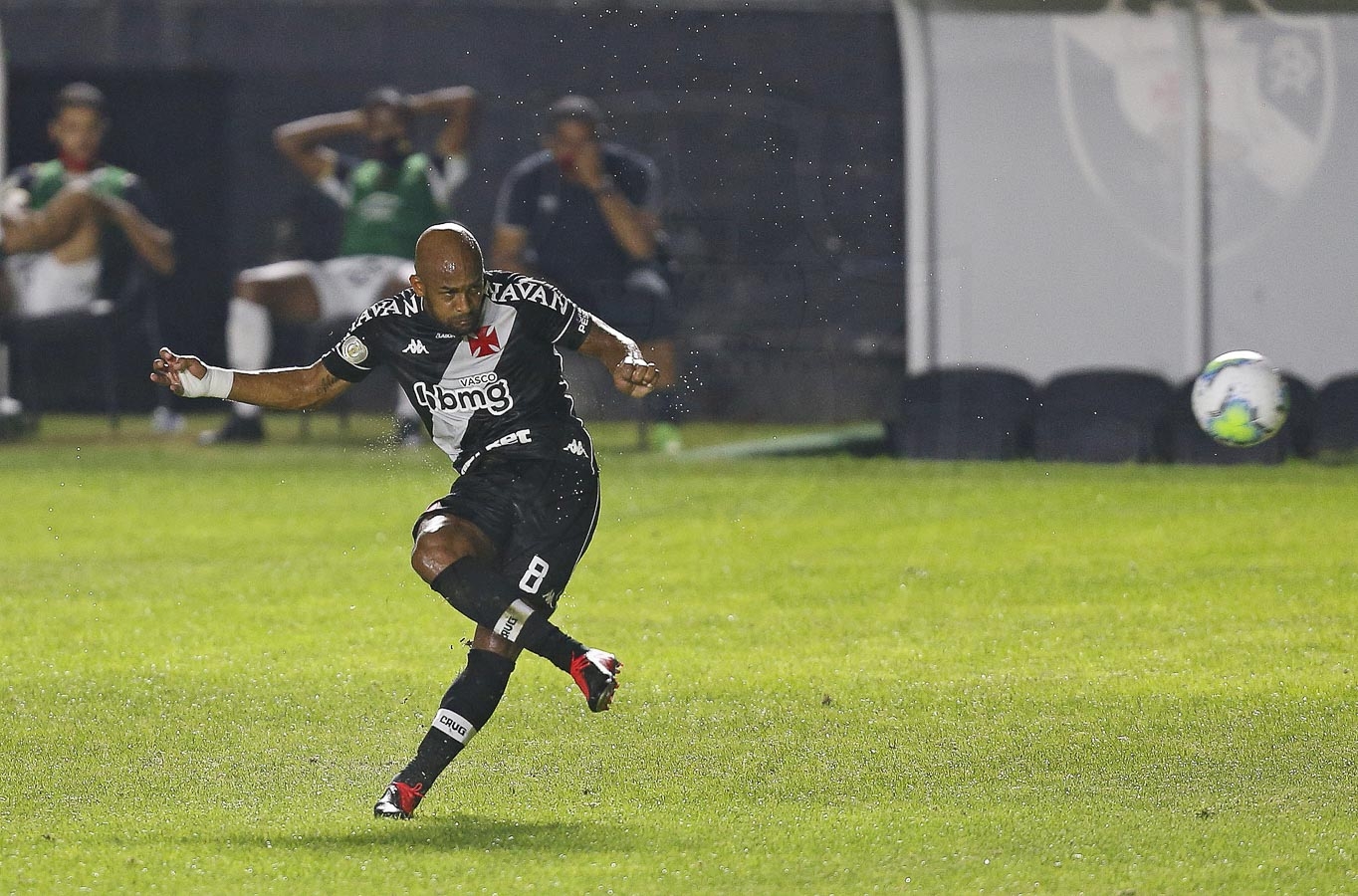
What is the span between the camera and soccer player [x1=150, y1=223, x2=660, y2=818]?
20.0 feet

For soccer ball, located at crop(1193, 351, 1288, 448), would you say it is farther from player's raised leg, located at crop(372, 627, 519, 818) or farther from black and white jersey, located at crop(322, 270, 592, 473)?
player's raised leg, located at crop(372, 627, 519, 818)

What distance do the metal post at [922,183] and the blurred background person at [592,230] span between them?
85.7 inches

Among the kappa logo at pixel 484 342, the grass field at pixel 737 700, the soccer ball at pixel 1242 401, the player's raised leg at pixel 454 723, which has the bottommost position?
the grass field at pixel 737 700

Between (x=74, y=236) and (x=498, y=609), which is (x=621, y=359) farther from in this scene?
(x=74, y=236)

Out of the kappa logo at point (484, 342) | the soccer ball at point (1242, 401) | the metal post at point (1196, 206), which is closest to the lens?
the kappa logo at point (484, 342)

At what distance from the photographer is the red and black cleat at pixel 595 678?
6027 mm

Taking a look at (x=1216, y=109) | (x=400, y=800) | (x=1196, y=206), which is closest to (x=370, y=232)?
(x=1196, y=206)

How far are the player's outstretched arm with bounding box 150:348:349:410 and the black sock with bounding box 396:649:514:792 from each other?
0.97m

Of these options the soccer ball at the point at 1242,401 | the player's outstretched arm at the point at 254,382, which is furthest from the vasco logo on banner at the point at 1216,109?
the player's outstretched arm at the point at 254,382

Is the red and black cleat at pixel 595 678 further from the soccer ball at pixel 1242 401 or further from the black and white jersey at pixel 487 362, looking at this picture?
the soccer ball at pixel 1242 401

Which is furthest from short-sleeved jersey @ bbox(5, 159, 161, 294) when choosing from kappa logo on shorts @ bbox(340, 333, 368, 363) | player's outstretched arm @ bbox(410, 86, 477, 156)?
kappa logo on shorts @ bbox(340, 333, 368, 363)

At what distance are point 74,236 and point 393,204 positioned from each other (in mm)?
2741

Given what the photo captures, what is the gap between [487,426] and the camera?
21.3ft

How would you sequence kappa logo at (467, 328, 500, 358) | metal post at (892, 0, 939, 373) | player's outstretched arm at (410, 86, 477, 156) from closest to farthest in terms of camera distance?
kappa logo at (467, 328, 500, 358) < metal post at (892, 0, 939, 373) < player's outstretched arm at (410, 86, 477, 156)
